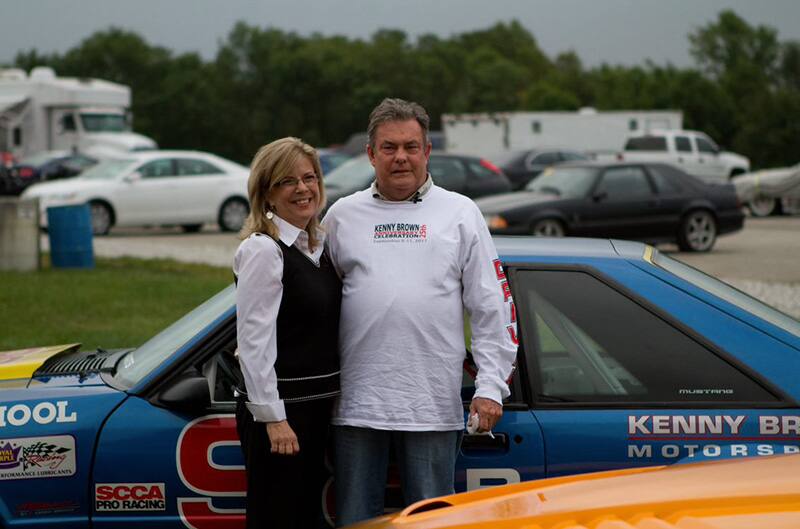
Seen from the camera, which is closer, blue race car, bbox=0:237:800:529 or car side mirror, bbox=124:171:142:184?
blue race car, bbox=0:237:800:529

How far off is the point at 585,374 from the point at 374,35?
12226 centimetres

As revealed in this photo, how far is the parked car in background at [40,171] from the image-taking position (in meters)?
32.3

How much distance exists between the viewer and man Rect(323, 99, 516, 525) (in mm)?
3299

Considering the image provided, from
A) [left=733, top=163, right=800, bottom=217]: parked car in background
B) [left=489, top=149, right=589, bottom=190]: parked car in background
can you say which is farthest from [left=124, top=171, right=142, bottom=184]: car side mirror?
[left=733, top=163, right=800, bottom=217]: parked car in background

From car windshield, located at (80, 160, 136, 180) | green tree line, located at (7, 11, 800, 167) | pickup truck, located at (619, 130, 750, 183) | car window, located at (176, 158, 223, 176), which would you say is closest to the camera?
car windshield, located at (80, 160, 136, 180)

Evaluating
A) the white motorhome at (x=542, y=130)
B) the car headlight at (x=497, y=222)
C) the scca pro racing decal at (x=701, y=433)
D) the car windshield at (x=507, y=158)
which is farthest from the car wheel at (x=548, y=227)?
the white motorhome at (x=542, y=130)

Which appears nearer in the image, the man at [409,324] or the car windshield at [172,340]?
the man at [409,324]

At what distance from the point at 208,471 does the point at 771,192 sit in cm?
2370

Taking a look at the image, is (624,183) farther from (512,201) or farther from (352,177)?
(352,177)

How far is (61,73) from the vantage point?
94000 mm

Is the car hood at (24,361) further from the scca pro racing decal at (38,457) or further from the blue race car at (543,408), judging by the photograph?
the scca pro racing decal at (38,457)

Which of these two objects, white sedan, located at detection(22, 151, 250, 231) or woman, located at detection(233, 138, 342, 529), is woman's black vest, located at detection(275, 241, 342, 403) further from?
white sedan, located at detection(22, 151, 250, 231)

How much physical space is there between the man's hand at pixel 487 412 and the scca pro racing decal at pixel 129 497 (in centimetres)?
111

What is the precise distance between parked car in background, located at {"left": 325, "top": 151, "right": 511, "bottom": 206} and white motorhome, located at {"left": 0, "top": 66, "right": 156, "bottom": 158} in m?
17.4
